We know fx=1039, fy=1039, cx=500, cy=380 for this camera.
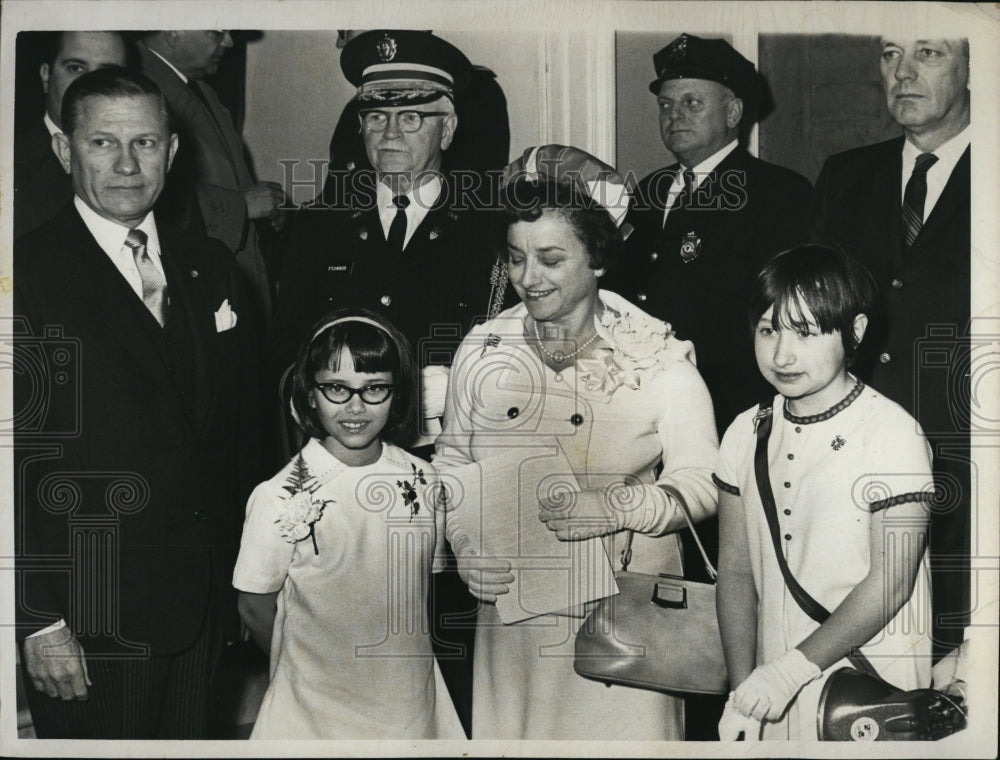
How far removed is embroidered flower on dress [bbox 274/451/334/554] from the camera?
8.12 feet

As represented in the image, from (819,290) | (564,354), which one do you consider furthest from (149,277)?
(819,290)

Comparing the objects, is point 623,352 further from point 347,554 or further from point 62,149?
point 62,149

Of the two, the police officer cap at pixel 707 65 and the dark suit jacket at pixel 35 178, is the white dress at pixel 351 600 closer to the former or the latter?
the dark suit jacket at pixel 35 178

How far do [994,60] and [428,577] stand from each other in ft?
6.20

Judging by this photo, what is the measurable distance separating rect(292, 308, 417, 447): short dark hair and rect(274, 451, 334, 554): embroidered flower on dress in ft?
0.40

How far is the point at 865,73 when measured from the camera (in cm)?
257

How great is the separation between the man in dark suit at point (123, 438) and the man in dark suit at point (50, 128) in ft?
0.11

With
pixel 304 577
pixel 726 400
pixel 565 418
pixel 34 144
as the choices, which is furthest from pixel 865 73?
pixel 34 144

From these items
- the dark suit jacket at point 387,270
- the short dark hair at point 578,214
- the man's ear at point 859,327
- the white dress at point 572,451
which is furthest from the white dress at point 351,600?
the man's ear at point 859,327

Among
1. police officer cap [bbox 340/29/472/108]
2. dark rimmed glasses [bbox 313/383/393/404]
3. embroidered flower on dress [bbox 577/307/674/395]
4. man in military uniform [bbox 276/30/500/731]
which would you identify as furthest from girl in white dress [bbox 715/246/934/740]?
police officer cap [bbox 340/29/472/108]

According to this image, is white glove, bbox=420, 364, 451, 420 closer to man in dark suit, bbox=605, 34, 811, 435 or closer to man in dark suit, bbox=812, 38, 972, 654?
man in dark suit, bbox=605, 34, 811, 435

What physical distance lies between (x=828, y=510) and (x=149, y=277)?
1.71 m

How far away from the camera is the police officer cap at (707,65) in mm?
2545

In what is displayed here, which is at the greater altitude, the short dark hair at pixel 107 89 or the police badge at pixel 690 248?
the short dark hair at pixel 107 89
